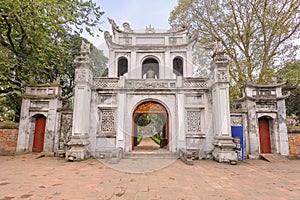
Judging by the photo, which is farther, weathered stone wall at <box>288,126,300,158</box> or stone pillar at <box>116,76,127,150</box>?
weathered stone wall at <box>288,126,300,158</box>

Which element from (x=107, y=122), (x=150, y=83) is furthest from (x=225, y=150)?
(x=107, y=122)

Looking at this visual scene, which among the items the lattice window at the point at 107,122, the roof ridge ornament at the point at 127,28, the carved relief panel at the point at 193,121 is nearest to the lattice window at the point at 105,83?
the lattice window at the point at 107,122

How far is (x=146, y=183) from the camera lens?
436 centimetres

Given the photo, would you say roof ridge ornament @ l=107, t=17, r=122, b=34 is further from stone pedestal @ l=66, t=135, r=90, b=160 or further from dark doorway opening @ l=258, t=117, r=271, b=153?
dark doorway opening @ l=258, t=117, r=271, b=153

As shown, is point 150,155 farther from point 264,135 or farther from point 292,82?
point 292,82

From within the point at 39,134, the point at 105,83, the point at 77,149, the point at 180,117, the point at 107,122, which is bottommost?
the point at 77,149

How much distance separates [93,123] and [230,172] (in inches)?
250

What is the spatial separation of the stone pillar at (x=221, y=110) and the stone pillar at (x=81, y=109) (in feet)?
19.7

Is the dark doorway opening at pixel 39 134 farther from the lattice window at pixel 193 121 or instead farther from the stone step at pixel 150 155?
the lattice window at pixel 193 121

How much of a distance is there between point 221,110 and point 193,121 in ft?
5.04

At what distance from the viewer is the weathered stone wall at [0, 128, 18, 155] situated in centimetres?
834

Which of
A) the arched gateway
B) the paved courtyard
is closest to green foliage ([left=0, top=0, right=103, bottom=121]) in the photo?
the arched gateway

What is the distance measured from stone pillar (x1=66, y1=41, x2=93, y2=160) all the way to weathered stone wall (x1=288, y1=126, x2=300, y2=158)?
32.8 feet

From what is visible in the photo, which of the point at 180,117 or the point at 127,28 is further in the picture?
the point at 127,28
